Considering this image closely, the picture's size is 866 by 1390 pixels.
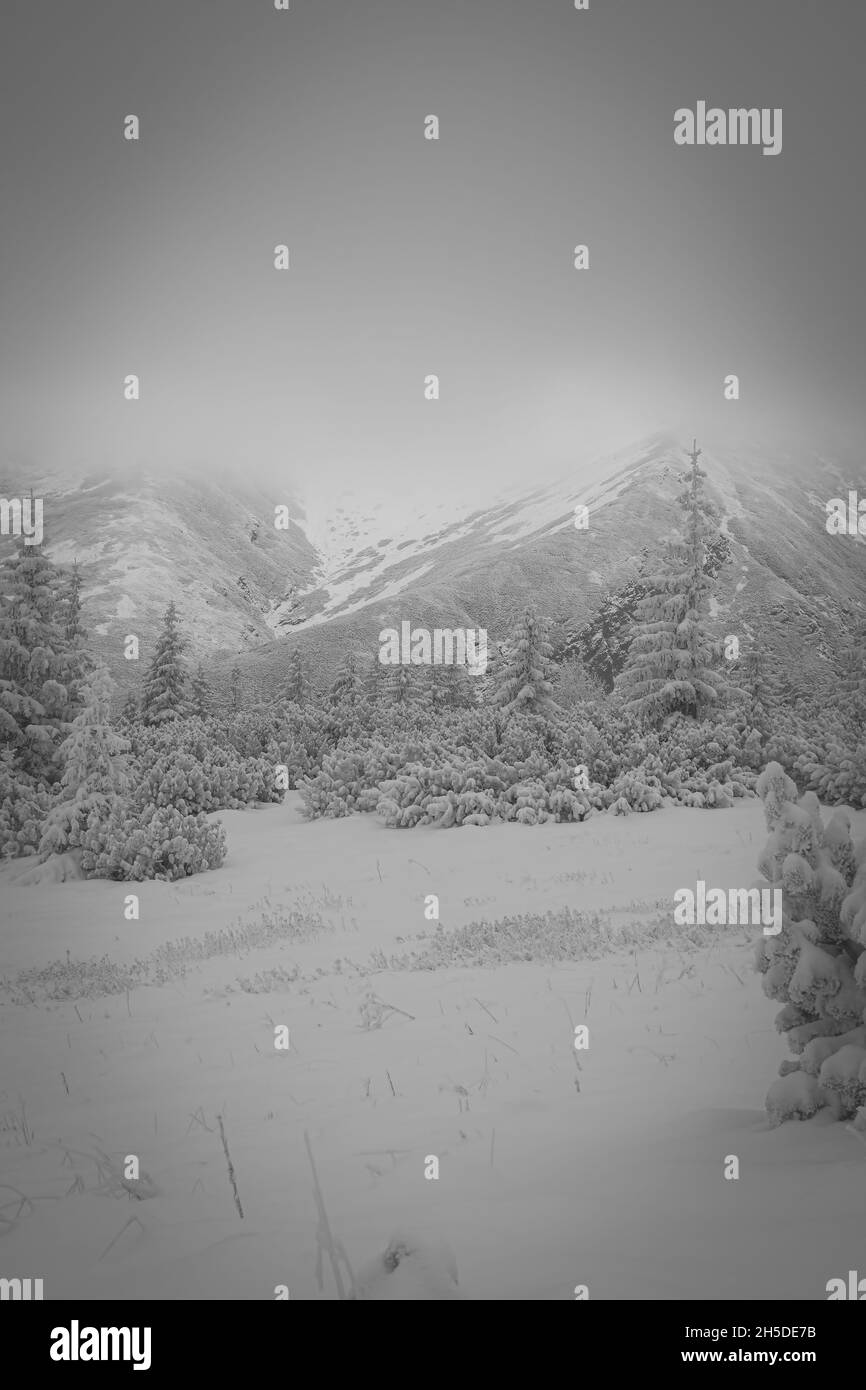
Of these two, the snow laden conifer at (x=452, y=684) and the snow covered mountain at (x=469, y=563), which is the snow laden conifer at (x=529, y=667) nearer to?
the snow covered mountain at (x=469, y=563)

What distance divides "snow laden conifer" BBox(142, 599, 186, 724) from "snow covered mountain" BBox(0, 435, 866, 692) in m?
22.6

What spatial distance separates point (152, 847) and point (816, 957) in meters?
12.4

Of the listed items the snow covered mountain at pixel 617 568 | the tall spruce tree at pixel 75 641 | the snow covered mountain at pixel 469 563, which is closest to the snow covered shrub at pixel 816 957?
the tall spruce tree at pixel 75 641

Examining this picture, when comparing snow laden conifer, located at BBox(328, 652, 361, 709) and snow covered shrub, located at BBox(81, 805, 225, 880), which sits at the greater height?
snow laden conifer, located at BBox(328, 652, 361, 709)

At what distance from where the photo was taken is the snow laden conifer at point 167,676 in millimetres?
27562

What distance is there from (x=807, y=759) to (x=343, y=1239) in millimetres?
13978

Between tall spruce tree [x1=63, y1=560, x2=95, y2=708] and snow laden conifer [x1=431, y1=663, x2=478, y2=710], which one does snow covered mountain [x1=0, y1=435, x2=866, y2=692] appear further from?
tall spruce tree [x1=63, y1=560, x2=95, y2=708]

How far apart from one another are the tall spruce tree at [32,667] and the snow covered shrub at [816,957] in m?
18.8

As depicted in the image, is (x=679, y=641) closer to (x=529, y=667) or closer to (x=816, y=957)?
(x=529, y=667)

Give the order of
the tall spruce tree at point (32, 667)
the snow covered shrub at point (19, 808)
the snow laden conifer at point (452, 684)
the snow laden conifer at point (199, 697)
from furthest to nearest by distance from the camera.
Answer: the snow laden conifer at point (452, 684) < the snow laden conifer at point (199, 697) < the tall spruce tree at point (32, 667) < the snow covered shrub at point (19, 808)

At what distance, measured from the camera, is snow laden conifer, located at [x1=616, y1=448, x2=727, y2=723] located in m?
20.0

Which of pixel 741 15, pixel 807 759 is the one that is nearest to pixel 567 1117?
pixel 807 759

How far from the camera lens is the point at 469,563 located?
7075 centimetres

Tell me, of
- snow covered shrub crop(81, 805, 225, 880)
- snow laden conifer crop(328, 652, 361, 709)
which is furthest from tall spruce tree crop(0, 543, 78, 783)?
snow laden conifer crop(328, 652, 361, 709)
